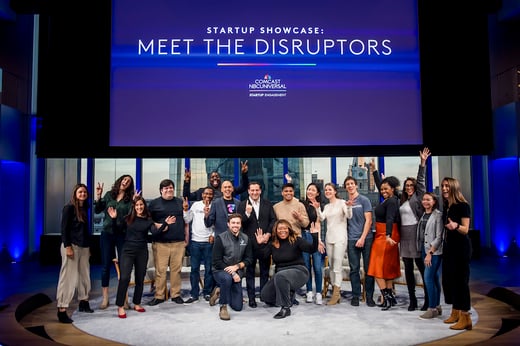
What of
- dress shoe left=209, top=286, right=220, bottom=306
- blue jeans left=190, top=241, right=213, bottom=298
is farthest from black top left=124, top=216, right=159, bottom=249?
dress shoe left=209, top=286, right=220, bottom=306

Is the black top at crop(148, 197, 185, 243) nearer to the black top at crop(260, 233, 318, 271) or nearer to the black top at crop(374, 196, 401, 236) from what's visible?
the black top at crop(260, 233, 318, 271)

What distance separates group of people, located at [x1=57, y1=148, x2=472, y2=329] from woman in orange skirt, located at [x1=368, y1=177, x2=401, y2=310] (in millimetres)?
10

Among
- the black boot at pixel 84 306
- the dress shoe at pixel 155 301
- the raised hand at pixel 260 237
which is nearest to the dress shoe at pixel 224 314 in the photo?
the raised hand at pixel 260 237

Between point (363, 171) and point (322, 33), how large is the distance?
11.0 ft

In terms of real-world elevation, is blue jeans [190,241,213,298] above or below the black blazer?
below

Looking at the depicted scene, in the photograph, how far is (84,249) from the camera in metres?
4.24

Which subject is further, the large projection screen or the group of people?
the large projection screen

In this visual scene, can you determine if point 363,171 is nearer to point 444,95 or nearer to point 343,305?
point 444,95

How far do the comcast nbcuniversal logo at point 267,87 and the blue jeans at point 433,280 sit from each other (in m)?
2.73

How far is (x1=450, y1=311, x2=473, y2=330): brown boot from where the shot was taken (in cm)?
364

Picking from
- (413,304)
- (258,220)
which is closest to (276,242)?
(258,220)

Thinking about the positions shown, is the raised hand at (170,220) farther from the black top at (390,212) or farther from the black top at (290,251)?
the black top at (390,212)

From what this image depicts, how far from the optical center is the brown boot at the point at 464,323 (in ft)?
11.9

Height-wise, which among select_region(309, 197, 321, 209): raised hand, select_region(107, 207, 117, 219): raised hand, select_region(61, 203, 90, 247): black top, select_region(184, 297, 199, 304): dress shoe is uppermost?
select_region(309, 197, 321, 209): raised hand
